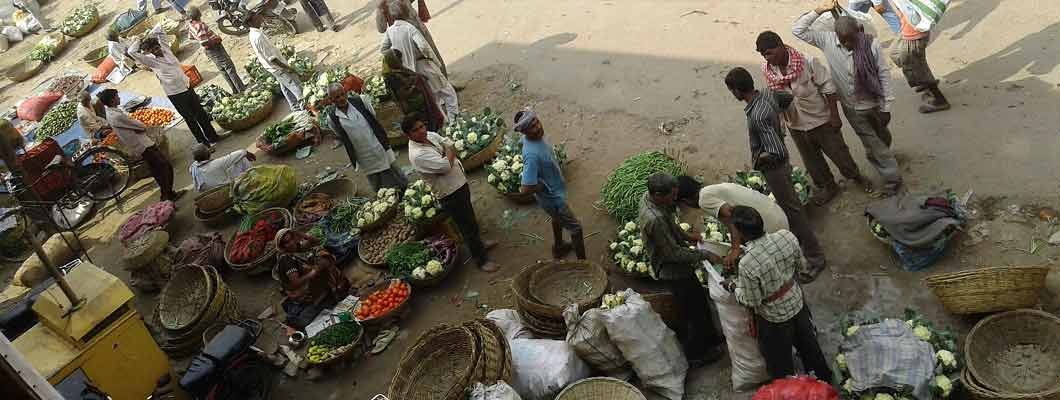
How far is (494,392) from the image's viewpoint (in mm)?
4895

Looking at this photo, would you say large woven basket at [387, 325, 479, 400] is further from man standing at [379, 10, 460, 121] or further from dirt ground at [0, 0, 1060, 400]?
man standing at [379, 10, 460, 121]

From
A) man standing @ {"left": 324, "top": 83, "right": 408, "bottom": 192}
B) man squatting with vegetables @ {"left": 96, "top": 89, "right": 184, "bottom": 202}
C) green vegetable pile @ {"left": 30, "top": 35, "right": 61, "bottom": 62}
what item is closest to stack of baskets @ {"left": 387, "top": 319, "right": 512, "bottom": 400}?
man standing @ {"left": 324, "top": 83, "right": 408, "bottom": 192}

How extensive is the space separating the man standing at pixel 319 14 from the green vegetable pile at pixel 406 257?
805cm

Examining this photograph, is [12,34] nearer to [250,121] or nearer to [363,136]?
[250,121]

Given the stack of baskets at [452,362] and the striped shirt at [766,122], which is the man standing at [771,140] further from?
the stack of baskets at [452,362]

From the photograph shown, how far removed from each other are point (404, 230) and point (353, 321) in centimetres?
134

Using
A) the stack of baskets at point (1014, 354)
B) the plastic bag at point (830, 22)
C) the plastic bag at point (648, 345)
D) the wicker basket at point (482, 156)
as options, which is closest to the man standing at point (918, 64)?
the plastic bag at point (830, 22)

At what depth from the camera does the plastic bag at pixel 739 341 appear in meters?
4.79

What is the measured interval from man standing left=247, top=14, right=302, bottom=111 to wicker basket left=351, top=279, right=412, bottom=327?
4.93 meters

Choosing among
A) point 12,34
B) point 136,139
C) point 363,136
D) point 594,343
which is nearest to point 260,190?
point 363,136

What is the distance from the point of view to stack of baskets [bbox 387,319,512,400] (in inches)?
201

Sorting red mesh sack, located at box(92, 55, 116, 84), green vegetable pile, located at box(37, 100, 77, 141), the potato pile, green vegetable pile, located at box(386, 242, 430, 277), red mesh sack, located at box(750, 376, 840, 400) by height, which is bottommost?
the potato pile

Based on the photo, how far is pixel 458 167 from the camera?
6.82m

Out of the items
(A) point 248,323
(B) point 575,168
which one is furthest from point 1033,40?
(A) point 248,323
